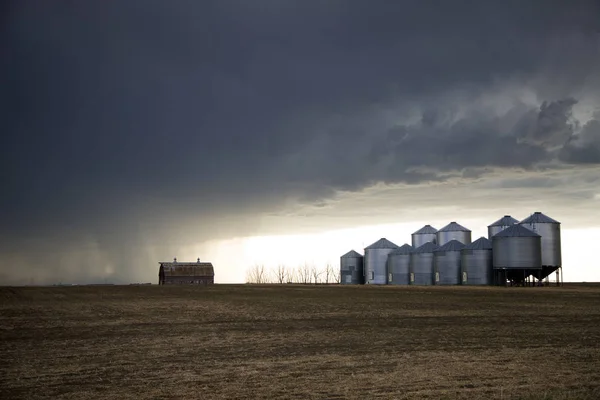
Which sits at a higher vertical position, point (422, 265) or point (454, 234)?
point (454, 234)

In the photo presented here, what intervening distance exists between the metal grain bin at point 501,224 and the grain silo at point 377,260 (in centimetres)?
1612

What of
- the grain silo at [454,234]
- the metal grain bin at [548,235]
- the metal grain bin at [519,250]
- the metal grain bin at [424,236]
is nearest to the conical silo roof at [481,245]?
the metal grain bin at [519,250]

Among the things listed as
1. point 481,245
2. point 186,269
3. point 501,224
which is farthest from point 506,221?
point 186,269

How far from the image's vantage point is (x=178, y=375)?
19.0 metres

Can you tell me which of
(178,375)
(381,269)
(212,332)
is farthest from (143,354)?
(381,269)

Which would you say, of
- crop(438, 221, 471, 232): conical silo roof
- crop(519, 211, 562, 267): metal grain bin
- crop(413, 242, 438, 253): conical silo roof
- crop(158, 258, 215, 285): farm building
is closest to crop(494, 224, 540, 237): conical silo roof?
crop(519, 211, 562, 267): metal grain bin

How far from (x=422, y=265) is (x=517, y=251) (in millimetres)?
16719

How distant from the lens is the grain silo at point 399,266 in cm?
9456

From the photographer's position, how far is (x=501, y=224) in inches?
3708

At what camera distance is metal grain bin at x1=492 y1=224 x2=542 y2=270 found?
76.7 meters

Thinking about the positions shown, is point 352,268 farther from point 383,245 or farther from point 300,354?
point 300,354

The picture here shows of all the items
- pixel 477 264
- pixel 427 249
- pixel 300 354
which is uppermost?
pixel 427 249

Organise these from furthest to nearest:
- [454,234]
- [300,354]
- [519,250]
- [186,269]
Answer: [186,269], [454,234], [519,250], [300,354]

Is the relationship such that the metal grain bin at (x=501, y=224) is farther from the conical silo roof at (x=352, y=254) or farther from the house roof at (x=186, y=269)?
the house roof at (x=186, y=269)
